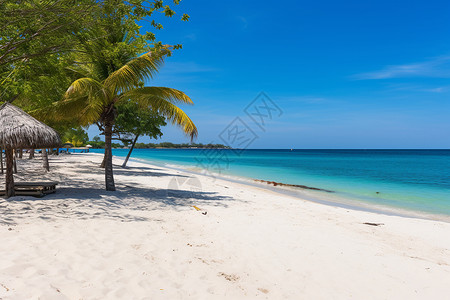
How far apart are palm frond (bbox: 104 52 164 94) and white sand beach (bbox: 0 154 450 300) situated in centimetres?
384

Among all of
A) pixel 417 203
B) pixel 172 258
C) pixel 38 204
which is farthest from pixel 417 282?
pixel 417 203

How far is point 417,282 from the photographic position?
374cm

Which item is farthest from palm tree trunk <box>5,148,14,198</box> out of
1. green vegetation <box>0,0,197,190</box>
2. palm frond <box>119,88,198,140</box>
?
palm frond <box>119,88,198,140</box>

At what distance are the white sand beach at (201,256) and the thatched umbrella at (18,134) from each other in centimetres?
130

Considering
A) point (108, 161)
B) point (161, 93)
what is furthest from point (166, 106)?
point (108, 161)

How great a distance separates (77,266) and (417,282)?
4.96m

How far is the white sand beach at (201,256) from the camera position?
3150mm

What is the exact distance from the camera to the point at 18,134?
6320 millimetres

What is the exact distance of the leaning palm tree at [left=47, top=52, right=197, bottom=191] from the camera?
26.6 feet

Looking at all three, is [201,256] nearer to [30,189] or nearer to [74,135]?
[30,189]

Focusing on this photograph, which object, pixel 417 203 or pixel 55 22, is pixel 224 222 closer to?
pixel 55 22

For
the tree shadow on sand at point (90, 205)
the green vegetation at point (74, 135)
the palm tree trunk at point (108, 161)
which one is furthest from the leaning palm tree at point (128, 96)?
the green vegetation at point (74, 135)

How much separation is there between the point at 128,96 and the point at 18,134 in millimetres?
3715

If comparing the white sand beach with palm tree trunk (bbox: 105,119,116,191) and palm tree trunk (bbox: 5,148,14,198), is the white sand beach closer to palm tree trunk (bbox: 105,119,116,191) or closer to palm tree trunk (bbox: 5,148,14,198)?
palm tree trunk (bbox: 5,148,14,198)
